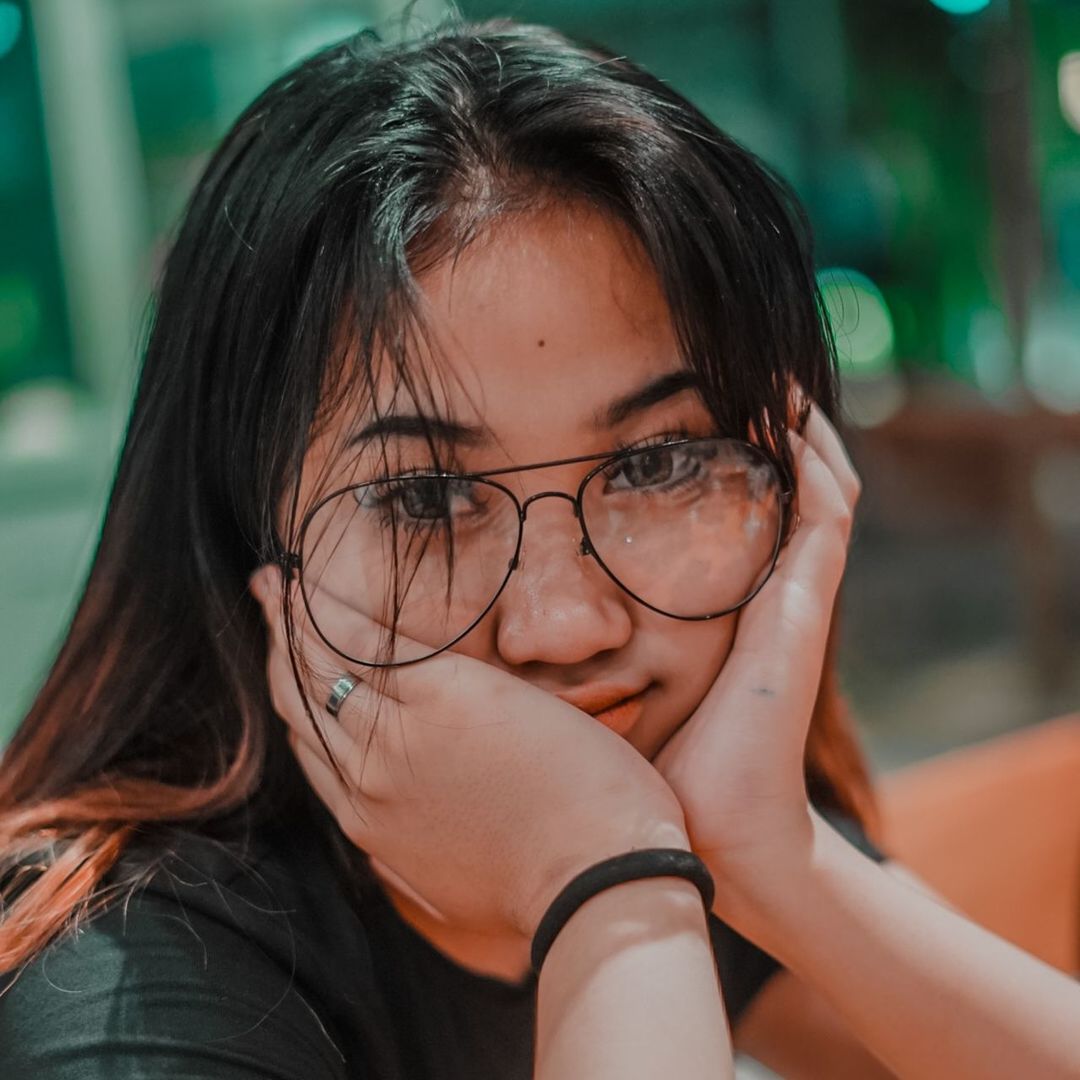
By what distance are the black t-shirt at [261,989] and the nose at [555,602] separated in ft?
0.81

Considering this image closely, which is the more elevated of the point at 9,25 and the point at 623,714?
the point at 9,25

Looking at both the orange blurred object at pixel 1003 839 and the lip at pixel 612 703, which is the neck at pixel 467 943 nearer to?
the lip at pixel 612 703

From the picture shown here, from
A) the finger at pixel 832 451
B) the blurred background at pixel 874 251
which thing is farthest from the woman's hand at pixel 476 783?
the blurred background at pixel 874 251

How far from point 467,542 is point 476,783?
0.17 m

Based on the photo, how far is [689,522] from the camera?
93cm

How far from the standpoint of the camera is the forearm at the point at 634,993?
705mm

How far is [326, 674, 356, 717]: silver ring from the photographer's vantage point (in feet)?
2.89

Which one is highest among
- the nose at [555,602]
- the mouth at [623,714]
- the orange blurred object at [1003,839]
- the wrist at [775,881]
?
the nose at [555,602]

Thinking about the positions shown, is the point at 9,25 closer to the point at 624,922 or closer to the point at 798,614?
the point at 798,614

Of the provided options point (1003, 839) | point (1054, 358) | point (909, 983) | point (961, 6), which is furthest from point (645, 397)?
point (961, 6)

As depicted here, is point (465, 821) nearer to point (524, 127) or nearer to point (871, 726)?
point (524, 127)

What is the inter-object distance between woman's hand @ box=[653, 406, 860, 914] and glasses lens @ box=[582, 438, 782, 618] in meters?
0.03

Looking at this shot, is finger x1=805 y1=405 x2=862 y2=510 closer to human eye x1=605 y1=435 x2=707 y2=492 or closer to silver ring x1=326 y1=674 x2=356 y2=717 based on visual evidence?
human eye x1=605 y1=435 x2=707 y2=492

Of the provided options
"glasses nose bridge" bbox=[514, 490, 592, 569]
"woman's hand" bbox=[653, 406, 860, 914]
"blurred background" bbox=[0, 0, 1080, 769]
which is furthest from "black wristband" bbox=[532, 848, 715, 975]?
"blurred background" bbox=[0, 0, 1080, 769]
